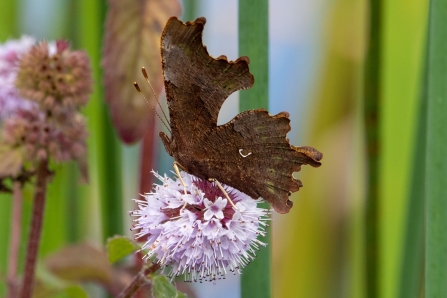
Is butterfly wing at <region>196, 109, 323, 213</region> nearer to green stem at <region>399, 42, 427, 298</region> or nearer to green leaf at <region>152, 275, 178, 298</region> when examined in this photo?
green leaf at <region>152, 275, 178, 298</region>

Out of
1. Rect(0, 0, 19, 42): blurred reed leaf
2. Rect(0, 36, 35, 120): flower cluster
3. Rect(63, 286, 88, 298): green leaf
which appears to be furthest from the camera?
Rect(0, 0, 19, 42): blurred reed leaf

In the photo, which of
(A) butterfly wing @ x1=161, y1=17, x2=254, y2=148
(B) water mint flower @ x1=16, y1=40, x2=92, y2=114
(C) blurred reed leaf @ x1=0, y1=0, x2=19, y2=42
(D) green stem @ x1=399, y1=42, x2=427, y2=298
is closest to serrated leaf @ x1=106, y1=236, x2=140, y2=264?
(A) butterfly wing @ x1=161, y1=17, x2=254, y2=148

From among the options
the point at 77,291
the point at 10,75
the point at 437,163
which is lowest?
the point at 77,291

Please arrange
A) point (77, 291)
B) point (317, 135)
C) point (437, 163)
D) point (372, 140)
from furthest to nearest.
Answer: point (317, 135), point (372, 140), point (77, 291), point (437, 163)

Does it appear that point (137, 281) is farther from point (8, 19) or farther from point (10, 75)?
point (8, 19)

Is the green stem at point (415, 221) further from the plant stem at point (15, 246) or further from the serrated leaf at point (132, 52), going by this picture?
the plant stem at point (15, 246)

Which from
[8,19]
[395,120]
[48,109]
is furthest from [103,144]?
[395,120]

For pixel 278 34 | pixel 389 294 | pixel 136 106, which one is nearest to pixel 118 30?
pixel 136 106
